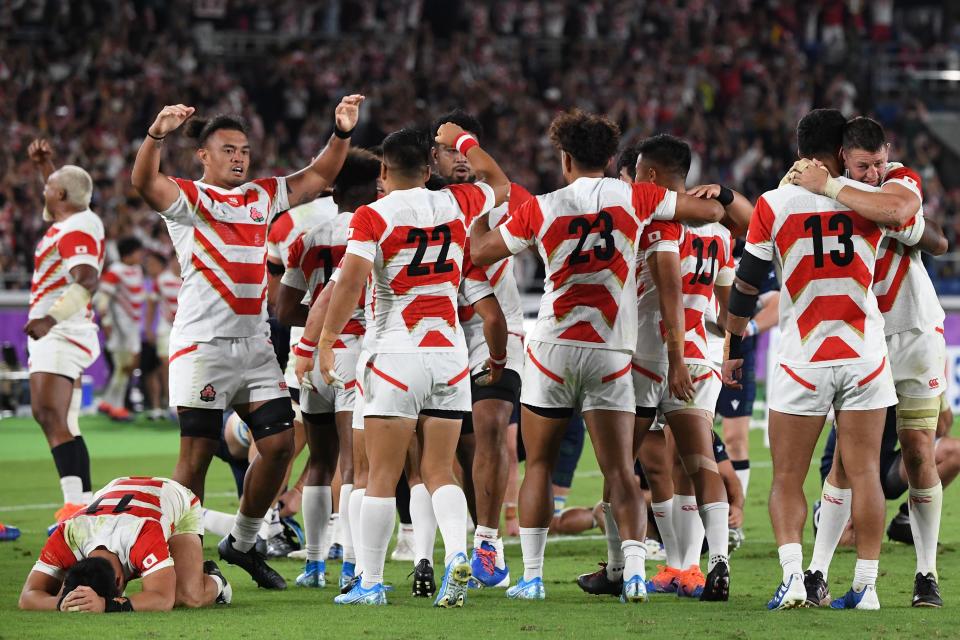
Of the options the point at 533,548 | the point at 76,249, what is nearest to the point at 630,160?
the point at 533,548

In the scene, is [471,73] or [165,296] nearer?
[165,296]

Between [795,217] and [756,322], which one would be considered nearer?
[795,217]

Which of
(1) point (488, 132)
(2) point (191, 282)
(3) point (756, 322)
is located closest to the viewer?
(2) point (191, 282)

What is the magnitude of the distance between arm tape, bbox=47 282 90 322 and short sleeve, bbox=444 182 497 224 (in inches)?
154

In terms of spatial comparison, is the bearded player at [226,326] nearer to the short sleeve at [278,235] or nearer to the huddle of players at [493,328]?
the huddle of players at [493,328]

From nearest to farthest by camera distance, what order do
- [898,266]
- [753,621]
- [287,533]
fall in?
1. [753,621]
2. [898,266]
3. [287,533]

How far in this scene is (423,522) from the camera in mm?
7145

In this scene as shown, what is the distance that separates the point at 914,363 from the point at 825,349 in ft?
2.32

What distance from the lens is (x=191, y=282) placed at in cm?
759

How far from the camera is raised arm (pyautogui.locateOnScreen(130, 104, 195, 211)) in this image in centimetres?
717

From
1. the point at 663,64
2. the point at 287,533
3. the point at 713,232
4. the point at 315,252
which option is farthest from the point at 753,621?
the point at 663,64

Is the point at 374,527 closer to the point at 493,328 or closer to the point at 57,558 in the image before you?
the point at 493,328

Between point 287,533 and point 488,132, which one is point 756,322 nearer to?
point 287,533

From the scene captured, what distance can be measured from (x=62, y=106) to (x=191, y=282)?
19211mm
